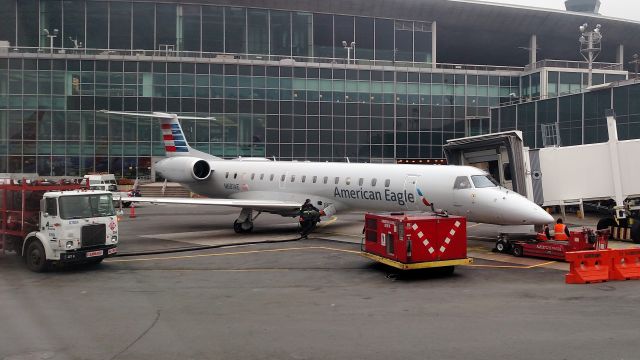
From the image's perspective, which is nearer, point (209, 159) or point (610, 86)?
point (209, 159)

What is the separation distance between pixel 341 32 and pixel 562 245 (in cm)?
5187

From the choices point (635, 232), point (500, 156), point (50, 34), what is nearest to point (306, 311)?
point (500, 156)

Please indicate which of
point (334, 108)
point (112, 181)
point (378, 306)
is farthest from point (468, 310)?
point (334, 108)

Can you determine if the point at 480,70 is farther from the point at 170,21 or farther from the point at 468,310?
the point at 468,310

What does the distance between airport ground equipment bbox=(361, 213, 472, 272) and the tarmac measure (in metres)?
0.46

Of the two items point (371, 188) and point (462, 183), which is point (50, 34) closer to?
point (371, 188)

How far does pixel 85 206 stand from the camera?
48.7 ft

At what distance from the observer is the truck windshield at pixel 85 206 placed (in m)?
14.4

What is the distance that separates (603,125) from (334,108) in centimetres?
2638

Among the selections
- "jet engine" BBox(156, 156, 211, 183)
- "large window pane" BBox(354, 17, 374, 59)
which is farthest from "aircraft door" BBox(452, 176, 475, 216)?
"large window pane" BBox(354, 17, 374, 59)

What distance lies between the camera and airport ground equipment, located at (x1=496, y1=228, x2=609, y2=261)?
51.7ft

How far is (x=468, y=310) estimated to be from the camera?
1032cm

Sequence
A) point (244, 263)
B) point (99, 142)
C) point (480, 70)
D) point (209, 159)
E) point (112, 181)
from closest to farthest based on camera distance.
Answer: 1. point (244, 263)
2. point (209, 159)
3. point (112, 181)
4. point (99, 142)
5. point (480, 70)

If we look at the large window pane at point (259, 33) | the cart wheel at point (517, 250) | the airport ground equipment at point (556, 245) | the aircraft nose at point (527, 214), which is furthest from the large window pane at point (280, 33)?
the cart wheel at point (517, 250)
